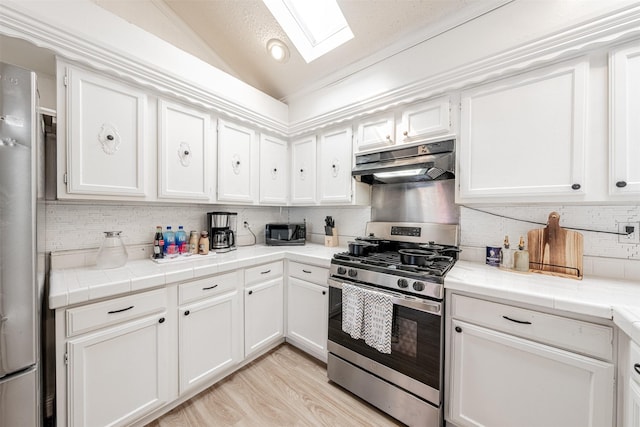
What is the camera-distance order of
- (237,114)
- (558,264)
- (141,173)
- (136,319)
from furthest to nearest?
(237,114) → (141,173) → (558,264) → (136,319)

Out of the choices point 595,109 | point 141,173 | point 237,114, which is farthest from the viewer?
point 237,114

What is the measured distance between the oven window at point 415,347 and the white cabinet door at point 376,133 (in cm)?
133

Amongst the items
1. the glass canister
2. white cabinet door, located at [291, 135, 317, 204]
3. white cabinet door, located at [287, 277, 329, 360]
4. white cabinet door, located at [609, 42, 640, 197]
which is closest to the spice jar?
the glass canister

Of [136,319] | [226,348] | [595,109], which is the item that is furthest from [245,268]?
[595,109]

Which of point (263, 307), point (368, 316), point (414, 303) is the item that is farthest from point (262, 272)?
point (414, 303)

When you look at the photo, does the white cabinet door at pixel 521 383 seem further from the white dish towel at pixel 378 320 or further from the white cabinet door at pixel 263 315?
the white cabinet door at pixel 263 315

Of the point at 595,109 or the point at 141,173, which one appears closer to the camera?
the point at 595,109

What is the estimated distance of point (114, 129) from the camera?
1.58 metres

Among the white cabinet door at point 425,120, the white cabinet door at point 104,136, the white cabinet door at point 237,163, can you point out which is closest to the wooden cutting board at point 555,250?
the white cabinet door at point 425,120

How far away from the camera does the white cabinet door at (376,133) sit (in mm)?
2053

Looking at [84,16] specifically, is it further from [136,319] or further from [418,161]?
[418,161]

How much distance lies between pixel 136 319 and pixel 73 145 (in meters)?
1.08

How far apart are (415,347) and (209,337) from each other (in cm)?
140

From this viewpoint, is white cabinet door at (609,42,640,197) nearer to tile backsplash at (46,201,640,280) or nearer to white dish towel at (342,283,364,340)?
tile backsplash at (46,201,640,280)
